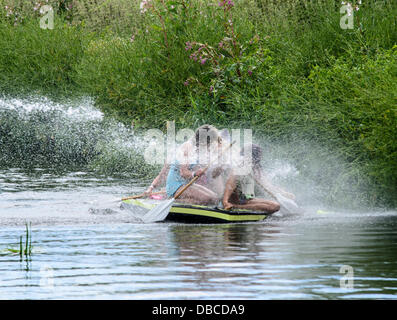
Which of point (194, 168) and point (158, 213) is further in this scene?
point (194, 168)

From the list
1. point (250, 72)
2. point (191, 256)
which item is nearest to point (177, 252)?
point (191, 256)

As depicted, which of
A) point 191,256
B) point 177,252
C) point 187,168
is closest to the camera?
point 191,256

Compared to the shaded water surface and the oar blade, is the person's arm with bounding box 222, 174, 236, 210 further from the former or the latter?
the oar blade

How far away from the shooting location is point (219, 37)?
20188 millimetres

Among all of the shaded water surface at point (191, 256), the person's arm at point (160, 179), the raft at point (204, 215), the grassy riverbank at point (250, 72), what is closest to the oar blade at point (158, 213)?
the raft at point (204, 215)

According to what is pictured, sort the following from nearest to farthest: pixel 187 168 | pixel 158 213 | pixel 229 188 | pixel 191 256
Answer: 1. pixel 191 256
2. pixel 158 213
3. pixel 229 188
4. pixel 187 168

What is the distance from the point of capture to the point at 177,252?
33.5 feet

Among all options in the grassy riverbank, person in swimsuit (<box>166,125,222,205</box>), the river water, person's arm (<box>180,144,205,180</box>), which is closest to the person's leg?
person in swimsuit (<box>166,125,222,205</box>)

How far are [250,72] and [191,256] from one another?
8.75 m

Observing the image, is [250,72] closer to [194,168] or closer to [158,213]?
[194,168]

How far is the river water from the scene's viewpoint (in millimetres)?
8094
